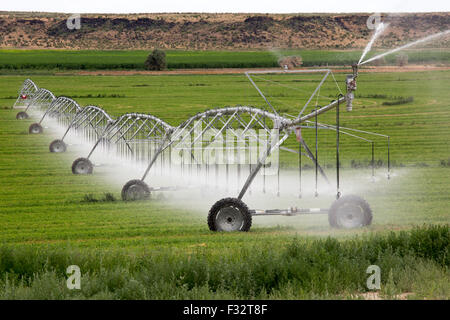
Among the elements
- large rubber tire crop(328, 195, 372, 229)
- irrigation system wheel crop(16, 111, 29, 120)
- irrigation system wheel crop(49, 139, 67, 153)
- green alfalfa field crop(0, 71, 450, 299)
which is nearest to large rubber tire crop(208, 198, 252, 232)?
green alfalfa field crop(0, 71, 450, 299)

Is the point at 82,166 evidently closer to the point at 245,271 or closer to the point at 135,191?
the point at 135,191

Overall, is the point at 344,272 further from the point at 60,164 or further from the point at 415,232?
the point at 60,164

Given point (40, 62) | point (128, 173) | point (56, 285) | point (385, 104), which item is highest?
point (40, 62)

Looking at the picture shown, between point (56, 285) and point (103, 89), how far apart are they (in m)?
83.5

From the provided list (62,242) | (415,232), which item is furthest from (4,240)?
(415,232)

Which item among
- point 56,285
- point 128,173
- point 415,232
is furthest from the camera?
point 128,173

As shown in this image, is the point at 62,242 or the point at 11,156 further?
the point at 11,156

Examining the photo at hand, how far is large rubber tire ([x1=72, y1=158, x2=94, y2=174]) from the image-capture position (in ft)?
115

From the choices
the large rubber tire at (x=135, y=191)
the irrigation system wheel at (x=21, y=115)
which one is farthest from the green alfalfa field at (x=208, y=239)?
the irrigation system wheel at (x=21, y=115)

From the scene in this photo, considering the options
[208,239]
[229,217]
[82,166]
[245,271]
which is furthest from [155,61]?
[245,271]

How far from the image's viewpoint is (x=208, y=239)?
17781 mm

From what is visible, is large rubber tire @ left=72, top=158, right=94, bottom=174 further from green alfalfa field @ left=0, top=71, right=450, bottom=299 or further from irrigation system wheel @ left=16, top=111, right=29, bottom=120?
irrigation system wheel @ left=16, top=111, right=29, bottom=120

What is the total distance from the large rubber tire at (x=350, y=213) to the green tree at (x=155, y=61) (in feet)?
346

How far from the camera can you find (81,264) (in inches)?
533
